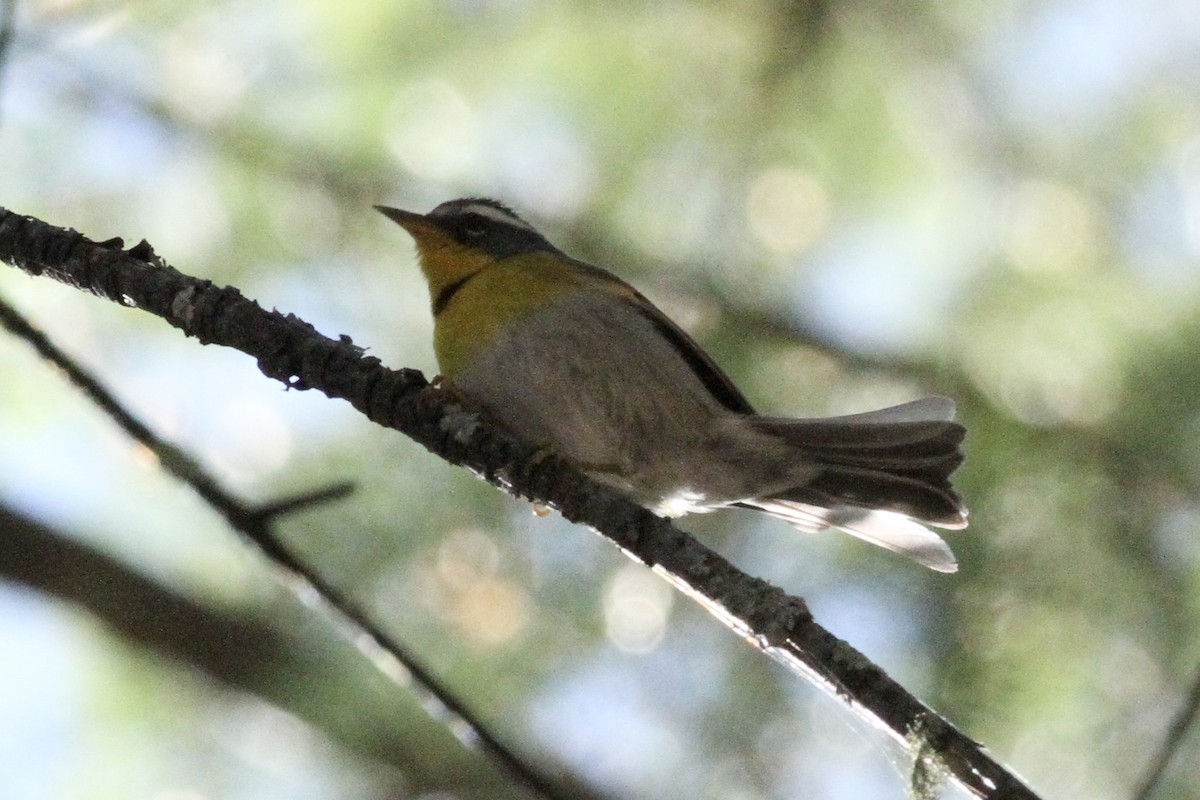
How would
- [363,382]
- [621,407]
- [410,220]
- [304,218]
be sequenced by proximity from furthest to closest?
1. [304,218]
2. [410,220]
3. [621,407]
4. [363,382]

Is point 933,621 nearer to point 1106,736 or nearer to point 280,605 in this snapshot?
point 1106,736

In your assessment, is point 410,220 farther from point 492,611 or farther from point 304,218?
point 492,611

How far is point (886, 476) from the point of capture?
309cm

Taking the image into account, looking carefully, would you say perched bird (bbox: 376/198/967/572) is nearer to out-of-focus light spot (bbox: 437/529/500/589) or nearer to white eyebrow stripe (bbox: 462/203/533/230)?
white eyebrow stripe (bbox: 462/203/533/230)

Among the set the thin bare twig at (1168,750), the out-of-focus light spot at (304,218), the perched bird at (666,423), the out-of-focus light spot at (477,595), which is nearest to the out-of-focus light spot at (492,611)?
the out-of-focus light spot at (477,595)

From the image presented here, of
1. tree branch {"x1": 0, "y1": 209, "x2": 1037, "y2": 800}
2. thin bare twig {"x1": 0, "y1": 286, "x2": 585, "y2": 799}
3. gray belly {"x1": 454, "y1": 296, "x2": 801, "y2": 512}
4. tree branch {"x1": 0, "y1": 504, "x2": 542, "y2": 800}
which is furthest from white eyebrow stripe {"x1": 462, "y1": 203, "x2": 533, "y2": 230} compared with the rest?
thin bare twig {"x1": 0, "y1": 286, "x2": 585, "y2": 799}

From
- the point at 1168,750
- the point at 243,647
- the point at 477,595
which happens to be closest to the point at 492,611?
the point at 477,595

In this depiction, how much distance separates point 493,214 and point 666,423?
102 centimetres

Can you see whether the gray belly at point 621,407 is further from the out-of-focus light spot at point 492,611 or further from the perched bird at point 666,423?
the out-of-focus light spot at point 492,611

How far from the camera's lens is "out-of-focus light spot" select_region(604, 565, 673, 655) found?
11.8ft

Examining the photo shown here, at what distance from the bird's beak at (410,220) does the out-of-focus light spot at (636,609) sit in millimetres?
1188

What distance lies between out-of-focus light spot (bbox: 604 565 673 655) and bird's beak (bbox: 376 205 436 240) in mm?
1188

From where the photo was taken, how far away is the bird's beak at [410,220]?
3617 mm

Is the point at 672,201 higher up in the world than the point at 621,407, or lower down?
higher up
